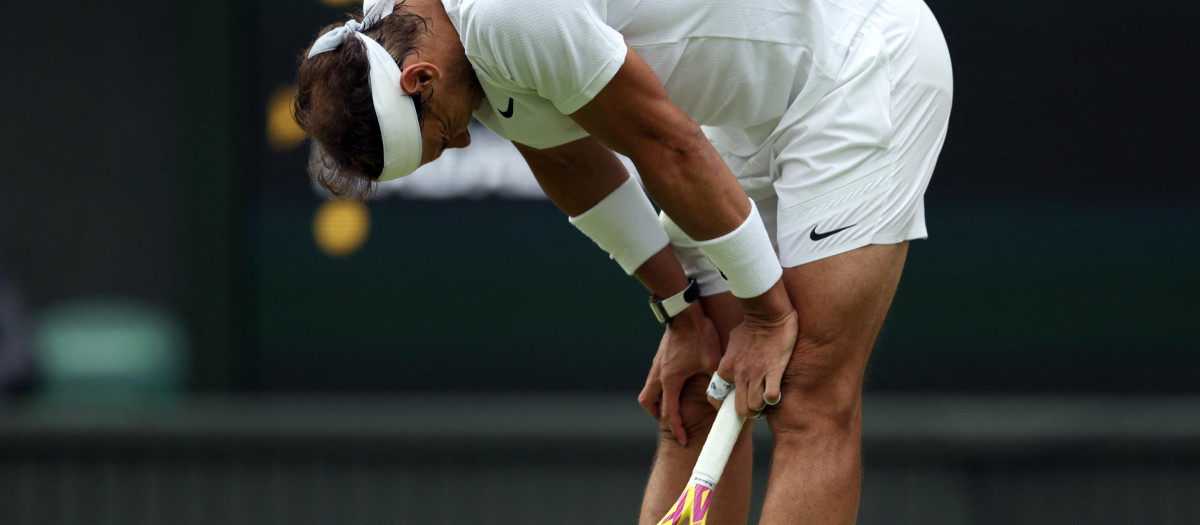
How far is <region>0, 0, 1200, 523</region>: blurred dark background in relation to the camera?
15.8 feet

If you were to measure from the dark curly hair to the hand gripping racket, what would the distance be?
0.80 meters

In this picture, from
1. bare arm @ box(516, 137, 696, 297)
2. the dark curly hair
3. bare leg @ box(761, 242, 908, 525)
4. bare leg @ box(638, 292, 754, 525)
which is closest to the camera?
the dark curly hair

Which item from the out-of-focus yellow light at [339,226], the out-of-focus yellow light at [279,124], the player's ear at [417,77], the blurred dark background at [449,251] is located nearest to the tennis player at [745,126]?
the player's ear at [417,77]

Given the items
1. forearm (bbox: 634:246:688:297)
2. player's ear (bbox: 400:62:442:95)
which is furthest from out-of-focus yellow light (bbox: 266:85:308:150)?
player's ear (bbox: 400:62:442:95)

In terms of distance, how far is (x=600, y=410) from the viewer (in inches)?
185

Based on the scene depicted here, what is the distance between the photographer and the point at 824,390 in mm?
2520

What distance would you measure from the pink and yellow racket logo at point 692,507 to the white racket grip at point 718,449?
0.01m

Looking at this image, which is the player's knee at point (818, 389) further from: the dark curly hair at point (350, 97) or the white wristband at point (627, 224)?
the dark curly hair at point (350, 97)

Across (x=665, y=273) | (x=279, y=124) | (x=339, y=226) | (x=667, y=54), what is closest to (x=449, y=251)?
(x=339, y=226)

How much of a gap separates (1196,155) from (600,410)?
7.48 feet

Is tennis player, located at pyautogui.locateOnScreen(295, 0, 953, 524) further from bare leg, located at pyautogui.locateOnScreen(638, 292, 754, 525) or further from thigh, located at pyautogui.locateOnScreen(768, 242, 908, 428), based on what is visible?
bare leg, located at pyautogui.locateOnScreen(638, 292, 754, 525)

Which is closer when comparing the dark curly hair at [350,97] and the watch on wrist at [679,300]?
the dark curly hair at [350,97]

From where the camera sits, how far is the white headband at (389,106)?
7.55 ft

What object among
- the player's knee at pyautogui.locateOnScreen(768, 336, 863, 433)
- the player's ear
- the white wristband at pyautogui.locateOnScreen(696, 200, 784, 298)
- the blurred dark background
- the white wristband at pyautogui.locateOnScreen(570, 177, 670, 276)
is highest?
the player's ear
